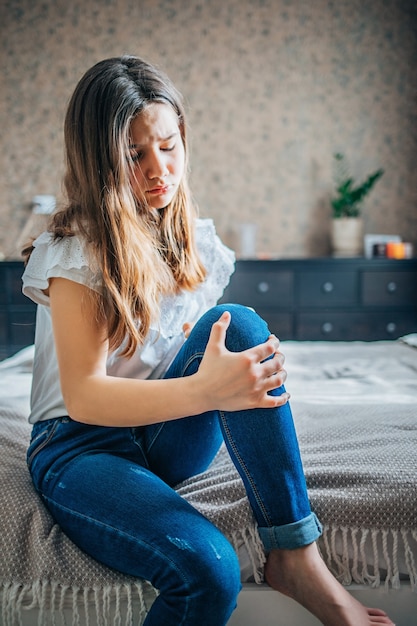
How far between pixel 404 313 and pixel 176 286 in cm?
Result: 244

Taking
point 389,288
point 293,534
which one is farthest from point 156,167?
point 389,288

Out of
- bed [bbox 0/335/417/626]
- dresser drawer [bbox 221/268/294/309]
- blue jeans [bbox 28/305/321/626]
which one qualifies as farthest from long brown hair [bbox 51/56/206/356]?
dresser drawer [bbox 221/268/294/309]

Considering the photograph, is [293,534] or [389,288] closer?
[293,534]

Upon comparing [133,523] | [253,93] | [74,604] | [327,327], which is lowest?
[327,327]

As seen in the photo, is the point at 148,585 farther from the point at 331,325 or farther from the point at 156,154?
the point at 331,325

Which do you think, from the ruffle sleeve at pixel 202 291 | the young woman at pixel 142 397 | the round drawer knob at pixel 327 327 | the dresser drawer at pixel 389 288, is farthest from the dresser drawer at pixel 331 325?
the young woman at pixel 142 397

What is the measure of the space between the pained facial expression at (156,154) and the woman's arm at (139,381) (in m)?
0.25

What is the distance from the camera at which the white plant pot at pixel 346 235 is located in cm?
351

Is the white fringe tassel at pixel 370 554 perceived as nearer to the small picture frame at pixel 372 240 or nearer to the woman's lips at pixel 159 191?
the woman's lips at pixel 159 191

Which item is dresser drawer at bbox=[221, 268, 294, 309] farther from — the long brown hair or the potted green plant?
the long brown hair

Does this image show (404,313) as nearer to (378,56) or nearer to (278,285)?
(278,285)

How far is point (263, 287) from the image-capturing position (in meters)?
3.25

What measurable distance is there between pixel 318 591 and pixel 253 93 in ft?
10.9

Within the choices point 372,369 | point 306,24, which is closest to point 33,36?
point 306,24
